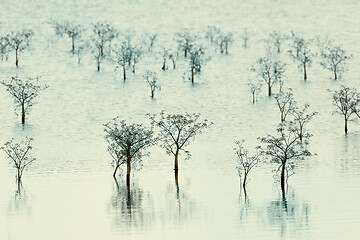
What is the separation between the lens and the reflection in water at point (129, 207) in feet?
149

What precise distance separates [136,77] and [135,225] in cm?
7419

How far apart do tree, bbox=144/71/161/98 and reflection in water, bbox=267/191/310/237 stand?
56536 millimetres

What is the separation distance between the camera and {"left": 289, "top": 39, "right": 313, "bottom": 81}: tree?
119100 millimetres

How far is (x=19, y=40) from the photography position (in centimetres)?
12738

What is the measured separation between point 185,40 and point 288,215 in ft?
295

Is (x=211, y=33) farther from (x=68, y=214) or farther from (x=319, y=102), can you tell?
(x=68, y=214)

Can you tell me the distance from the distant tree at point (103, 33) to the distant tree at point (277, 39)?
93.2 ft

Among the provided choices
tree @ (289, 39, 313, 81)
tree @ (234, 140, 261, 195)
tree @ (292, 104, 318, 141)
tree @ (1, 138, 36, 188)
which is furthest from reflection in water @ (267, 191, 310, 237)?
tree @ (289, 39, 313, 81)

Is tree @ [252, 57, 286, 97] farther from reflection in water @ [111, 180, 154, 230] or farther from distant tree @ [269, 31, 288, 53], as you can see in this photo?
reflection in water @ [111, 180, 154, 230]

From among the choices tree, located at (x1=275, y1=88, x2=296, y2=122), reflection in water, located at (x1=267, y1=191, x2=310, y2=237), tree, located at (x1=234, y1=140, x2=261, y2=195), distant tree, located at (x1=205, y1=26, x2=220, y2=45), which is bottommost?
reflection in water, located at (x1=267, y1=191, x2=310, y2=237)

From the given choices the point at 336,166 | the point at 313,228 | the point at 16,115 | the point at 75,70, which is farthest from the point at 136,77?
the point at 313,228

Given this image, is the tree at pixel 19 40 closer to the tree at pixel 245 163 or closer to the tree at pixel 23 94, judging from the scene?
the tree at pixel 23 94

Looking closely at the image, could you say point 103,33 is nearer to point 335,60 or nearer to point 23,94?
point 23,94

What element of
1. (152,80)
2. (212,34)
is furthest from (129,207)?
(212,34)
